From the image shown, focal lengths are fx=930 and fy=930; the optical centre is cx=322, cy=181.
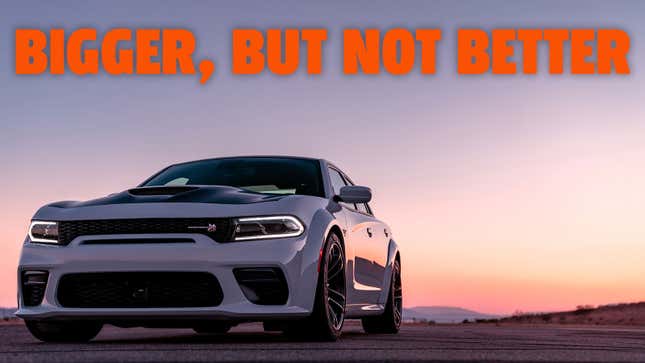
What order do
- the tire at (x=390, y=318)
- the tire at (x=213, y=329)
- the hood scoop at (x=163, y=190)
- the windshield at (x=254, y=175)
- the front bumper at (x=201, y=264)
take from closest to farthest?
1. the front bumper at (x=201, y=264)
2. the hood scoop at (x=163, y=190)
3. the windshield at (x=254, y=175)
4. the tire at (x=213, y=329)
5. the tire at (x=390, y=318)

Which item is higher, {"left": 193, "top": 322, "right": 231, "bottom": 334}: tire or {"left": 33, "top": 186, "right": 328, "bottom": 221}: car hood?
{"left": 33, "top": 186, "right": 328, "bottom": 221}: car hood

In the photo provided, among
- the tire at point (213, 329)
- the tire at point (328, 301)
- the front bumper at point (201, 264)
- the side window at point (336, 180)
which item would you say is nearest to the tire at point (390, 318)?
the side window at point (336, 180)

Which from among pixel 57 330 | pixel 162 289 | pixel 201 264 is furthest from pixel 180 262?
pixel 57 330

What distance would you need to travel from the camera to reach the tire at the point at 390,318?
405 inches

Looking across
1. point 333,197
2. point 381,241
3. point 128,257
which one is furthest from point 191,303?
point 381,241

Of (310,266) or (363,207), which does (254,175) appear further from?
(363,207)

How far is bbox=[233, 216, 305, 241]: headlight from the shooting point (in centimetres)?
665

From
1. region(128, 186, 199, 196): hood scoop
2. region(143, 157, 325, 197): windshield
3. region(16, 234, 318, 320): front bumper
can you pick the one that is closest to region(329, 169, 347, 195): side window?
region(143, 157, 325, 197): windshield

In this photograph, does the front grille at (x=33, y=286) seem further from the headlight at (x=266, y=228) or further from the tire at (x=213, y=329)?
the tire at (x=213, y=329)

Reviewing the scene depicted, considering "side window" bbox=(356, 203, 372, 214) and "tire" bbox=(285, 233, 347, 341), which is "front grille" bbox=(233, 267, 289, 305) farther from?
"side window" bbox=(356, 203, 372, 214)

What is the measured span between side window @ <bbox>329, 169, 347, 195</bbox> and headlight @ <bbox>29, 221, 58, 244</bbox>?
9.07ft

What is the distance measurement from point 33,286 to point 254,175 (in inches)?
90.7

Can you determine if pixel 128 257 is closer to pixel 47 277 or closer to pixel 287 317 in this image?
pixel 47 277

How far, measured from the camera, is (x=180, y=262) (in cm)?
647
